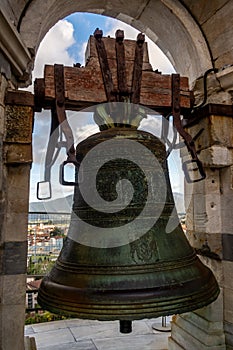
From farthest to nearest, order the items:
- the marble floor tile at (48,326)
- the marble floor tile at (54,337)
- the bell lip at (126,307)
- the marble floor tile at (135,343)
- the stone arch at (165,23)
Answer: the marble floor tile at (48,326), the marble floor tile at (54,337), the marble floor tile at (135,343), the stone arch at (165,23), the bell lip at (126,307)

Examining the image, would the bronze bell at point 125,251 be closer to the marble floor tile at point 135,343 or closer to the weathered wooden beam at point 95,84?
the weathered wooden beam at point 95,84

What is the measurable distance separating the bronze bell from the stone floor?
1.59 meters

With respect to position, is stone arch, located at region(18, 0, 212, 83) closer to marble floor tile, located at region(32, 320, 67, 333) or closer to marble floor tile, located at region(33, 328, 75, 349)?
marble floor tile, located at region(33, 328, 75, 349)

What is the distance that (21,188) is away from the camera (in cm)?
164

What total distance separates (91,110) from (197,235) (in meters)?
1.00

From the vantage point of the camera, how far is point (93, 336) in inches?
110

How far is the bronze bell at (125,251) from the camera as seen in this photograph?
41.7 inches

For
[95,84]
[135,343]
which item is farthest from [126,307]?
[135,343]

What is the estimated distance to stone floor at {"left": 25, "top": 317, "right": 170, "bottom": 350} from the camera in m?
2.57

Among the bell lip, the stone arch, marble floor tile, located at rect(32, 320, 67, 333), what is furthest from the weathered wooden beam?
marble floor tile, located at rect(32, 320, 67, 333)

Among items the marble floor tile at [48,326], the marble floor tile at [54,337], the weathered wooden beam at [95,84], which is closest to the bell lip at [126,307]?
the weathered wooden beam at [95,84]

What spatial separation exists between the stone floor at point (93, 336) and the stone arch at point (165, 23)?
200cm

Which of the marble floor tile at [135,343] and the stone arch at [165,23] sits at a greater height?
the stone arch at [165,23]

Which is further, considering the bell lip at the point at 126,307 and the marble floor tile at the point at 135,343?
the marble floor tile at the point at 135,343
